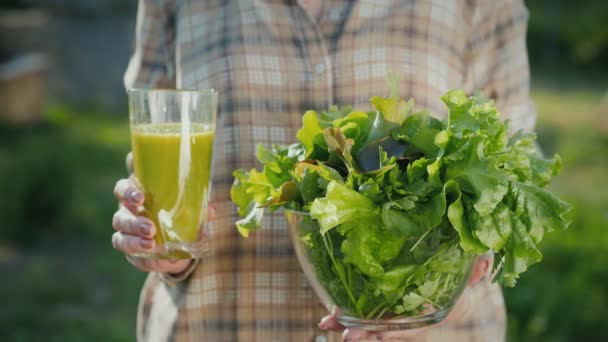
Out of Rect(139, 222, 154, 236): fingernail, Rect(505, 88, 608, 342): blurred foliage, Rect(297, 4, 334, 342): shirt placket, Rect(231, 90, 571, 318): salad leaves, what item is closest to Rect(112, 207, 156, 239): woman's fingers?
Rect(139, 222, 154, 236): fingernail

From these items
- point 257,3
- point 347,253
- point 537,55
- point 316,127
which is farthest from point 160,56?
point 537,55

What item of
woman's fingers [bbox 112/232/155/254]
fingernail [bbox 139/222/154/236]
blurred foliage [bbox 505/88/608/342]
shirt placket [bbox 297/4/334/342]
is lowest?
blurred foliage [bbox 505/88/608/342]

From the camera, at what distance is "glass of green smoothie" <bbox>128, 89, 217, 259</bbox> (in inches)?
64.8

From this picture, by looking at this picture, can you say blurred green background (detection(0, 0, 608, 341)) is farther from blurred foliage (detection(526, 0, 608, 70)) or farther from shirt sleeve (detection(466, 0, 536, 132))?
shirt sleeve (detection(466, 0, 536, 132))

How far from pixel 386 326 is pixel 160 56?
911mm

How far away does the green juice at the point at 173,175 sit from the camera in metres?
1.65

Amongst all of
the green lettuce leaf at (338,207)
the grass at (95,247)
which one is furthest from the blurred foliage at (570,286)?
the green lettuce leaf at (338,207)

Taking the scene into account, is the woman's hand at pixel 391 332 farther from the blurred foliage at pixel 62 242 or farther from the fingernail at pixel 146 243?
the blurred foliage at pixel 62 242

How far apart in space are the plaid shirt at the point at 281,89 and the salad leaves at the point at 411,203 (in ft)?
1.16

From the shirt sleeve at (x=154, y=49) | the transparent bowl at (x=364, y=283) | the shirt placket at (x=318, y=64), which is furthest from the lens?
the shirt sleeve at (x=154, y=49)

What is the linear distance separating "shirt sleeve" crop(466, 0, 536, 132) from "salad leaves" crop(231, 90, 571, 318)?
1.43 ft

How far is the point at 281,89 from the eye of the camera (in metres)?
1.97

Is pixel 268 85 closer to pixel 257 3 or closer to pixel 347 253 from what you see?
pixel 257 3

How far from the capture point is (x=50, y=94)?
945cm
